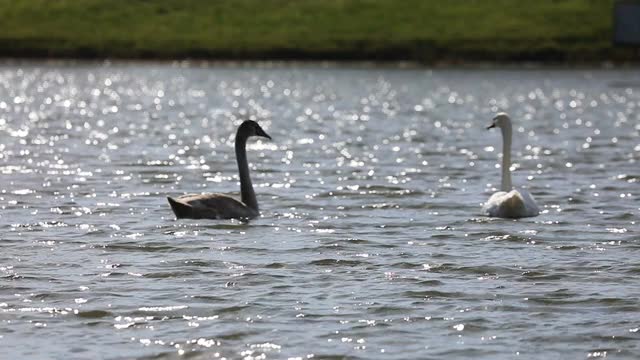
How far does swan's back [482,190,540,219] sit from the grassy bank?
3274 inches

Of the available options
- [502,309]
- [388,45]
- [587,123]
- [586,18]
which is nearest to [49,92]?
[587,123]

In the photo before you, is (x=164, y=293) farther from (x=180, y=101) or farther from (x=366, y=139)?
(x=180, y=101)

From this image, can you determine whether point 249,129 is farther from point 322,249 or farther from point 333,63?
point 333,63

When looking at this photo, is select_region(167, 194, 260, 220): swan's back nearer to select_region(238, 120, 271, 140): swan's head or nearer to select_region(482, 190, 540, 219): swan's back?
select_region(238, 120, 271, 140): swan's head

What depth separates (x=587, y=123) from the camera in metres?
48.8

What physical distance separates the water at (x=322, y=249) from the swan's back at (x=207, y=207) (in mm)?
200

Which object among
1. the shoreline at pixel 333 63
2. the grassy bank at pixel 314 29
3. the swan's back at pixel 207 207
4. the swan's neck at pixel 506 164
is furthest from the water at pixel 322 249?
the grassy bank at pixel 314 29

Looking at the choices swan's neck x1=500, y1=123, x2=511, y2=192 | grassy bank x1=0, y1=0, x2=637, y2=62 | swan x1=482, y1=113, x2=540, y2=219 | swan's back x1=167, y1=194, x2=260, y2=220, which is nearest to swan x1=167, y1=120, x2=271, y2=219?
swan's back x1=167, y1=194, x2=260, y2=220

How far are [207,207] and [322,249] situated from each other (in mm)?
2942

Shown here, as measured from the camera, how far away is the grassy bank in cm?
10881

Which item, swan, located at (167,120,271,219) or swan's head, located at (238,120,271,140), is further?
swan's head, located at (238,120,271,140)

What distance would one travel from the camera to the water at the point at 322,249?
1351cm

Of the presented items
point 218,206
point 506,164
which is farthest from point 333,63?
point 218,206

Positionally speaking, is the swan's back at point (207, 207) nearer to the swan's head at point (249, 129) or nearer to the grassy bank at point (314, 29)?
the swan's head at point (249, 129)
